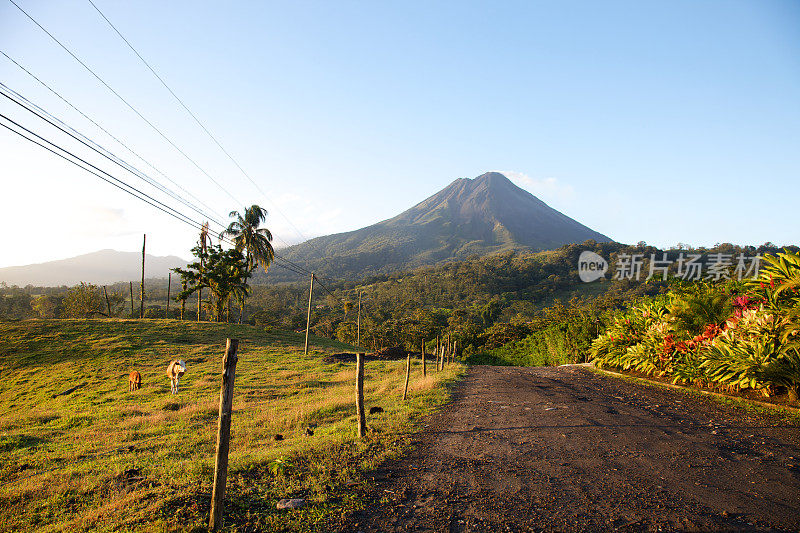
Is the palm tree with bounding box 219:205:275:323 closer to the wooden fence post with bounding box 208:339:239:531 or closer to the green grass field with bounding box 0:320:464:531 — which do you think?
the green grass field with bounding box 0:320:464:531

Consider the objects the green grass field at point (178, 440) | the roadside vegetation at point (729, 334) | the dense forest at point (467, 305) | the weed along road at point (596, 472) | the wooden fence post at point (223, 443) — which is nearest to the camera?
the wooden fence post at point (223, 443)

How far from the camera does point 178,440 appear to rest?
29.8ft

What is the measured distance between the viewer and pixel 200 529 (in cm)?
394

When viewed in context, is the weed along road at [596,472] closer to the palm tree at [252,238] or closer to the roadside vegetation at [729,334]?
the roadside vegetation at [729,334]

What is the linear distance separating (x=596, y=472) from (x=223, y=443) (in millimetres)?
4848

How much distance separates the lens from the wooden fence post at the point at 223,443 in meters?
4.00

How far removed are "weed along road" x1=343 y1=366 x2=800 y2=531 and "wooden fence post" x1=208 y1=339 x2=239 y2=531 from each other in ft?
4.62

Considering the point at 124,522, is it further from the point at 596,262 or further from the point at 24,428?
the point at 596,262

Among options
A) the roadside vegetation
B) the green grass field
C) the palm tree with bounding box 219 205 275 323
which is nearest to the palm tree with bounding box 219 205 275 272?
the palm tree with bounding box 219 205 275 323

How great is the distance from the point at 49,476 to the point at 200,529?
428 centimetres

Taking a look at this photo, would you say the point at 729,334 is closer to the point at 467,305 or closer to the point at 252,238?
the point at 252,238

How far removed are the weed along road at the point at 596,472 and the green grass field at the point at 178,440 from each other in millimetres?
839

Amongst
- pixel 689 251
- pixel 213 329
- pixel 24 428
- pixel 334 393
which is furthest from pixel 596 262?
pixel 24 428

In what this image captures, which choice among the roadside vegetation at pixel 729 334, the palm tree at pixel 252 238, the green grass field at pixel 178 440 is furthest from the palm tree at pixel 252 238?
the roadside vegetation at pixel 729 334
